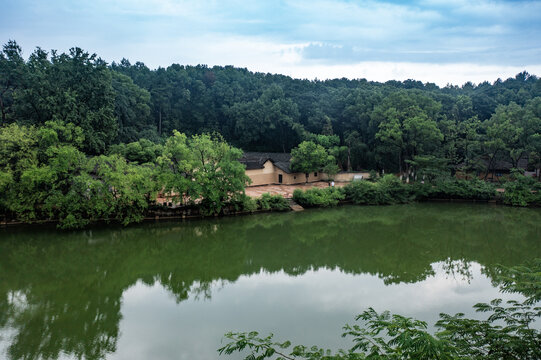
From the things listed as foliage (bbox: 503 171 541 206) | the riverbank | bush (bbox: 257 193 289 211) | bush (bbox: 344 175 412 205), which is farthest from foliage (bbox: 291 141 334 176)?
foliage (bbox: 503 171 541 206)

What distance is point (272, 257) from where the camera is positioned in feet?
48.3

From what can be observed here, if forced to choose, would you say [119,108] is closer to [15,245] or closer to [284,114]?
[284,114]

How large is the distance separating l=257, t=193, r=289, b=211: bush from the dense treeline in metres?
8.98

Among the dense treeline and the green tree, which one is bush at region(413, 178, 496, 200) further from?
the green tree

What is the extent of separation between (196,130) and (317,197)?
2023 centimetres

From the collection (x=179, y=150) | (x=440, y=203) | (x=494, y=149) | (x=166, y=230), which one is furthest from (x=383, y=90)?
(x=166, y=230)

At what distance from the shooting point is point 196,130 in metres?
39.0

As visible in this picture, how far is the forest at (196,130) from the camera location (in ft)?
57.2

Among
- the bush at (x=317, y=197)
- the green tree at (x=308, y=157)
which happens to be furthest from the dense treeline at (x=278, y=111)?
the bush at (x=317, y=197)

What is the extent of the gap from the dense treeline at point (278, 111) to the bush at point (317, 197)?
19.2ft

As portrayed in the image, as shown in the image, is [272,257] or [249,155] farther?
[249,155]

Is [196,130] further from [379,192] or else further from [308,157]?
[379,192]

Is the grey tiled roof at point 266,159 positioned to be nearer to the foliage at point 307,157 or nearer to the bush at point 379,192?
the foliage at point 307,157

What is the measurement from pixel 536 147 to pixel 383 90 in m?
13.8
